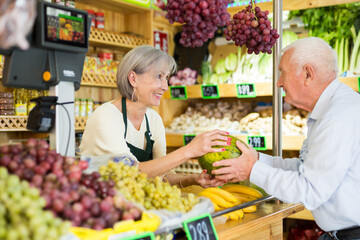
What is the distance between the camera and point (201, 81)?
498 cm

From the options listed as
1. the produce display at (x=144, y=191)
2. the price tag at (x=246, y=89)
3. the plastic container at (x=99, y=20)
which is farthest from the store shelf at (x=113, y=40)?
the produce display at (x=144, y=191)

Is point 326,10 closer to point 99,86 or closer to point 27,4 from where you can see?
point 99,86

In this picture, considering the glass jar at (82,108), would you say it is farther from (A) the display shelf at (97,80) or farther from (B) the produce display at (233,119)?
(B) the produce display at (233,119)

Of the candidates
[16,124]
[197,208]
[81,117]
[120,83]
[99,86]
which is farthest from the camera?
[99,86]

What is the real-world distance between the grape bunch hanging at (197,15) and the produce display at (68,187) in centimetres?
72

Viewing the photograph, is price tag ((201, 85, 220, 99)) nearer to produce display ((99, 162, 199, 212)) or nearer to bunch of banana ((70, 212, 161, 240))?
produce display ((99, 162, 199, 212))

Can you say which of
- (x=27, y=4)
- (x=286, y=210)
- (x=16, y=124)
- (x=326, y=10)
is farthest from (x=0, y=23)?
(x=326, y=10)

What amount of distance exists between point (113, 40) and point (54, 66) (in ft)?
9.27

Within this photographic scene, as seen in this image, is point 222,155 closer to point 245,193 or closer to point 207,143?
point 207,143

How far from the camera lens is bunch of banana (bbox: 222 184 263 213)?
2070mm

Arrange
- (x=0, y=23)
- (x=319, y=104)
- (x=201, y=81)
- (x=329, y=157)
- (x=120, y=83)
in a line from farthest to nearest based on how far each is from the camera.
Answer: (x=201, y=81) → (x=120, y=83) → (x=319, y=104) → (x=329, y=157) → (x=0, y=23)

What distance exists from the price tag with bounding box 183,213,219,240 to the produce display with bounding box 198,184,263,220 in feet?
0.92

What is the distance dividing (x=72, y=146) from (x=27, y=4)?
0.68 m

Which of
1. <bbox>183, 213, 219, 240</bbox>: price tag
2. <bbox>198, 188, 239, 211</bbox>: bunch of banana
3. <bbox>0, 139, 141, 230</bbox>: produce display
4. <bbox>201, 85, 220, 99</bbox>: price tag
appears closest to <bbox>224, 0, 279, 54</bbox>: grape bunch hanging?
<bbox>198, 188, 239, 211</bbox>: bunch of banana
